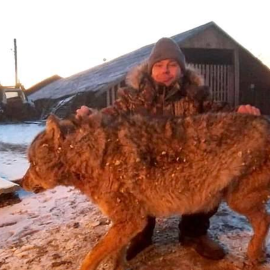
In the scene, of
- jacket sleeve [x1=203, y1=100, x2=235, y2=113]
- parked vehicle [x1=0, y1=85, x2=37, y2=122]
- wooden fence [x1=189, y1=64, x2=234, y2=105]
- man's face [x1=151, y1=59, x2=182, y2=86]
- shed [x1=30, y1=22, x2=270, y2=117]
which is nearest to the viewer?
jacket sleeve [x1=203, y1=100, x2=235, y2=113]

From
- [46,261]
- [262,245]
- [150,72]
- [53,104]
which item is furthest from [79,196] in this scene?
[53,104]

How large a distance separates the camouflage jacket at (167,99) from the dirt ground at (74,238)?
1467mm

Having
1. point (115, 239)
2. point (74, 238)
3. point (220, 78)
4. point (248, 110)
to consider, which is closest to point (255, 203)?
point (248, 110)

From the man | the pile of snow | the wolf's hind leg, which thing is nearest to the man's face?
the man

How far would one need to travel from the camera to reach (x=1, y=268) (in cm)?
376

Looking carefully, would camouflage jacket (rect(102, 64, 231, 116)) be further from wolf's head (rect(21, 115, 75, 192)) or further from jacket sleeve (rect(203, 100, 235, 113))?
wolf's head (rect(21, 115, 75, 192))

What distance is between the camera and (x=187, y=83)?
4.10m

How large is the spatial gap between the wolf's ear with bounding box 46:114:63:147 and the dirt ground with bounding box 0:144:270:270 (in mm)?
1310

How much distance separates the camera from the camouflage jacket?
13.0ft

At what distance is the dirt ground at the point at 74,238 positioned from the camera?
378 centimetres

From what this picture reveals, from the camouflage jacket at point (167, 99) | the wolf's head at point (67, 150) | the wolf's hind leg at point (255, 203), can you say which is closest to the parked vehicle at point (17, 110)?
the camouflage jacket at point (167, 99)

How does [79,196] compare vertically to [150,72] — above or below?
below

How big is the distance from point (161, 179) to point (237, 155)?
0.68m

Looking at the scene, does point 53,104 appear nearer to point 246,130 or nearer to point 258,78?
point 258,78
